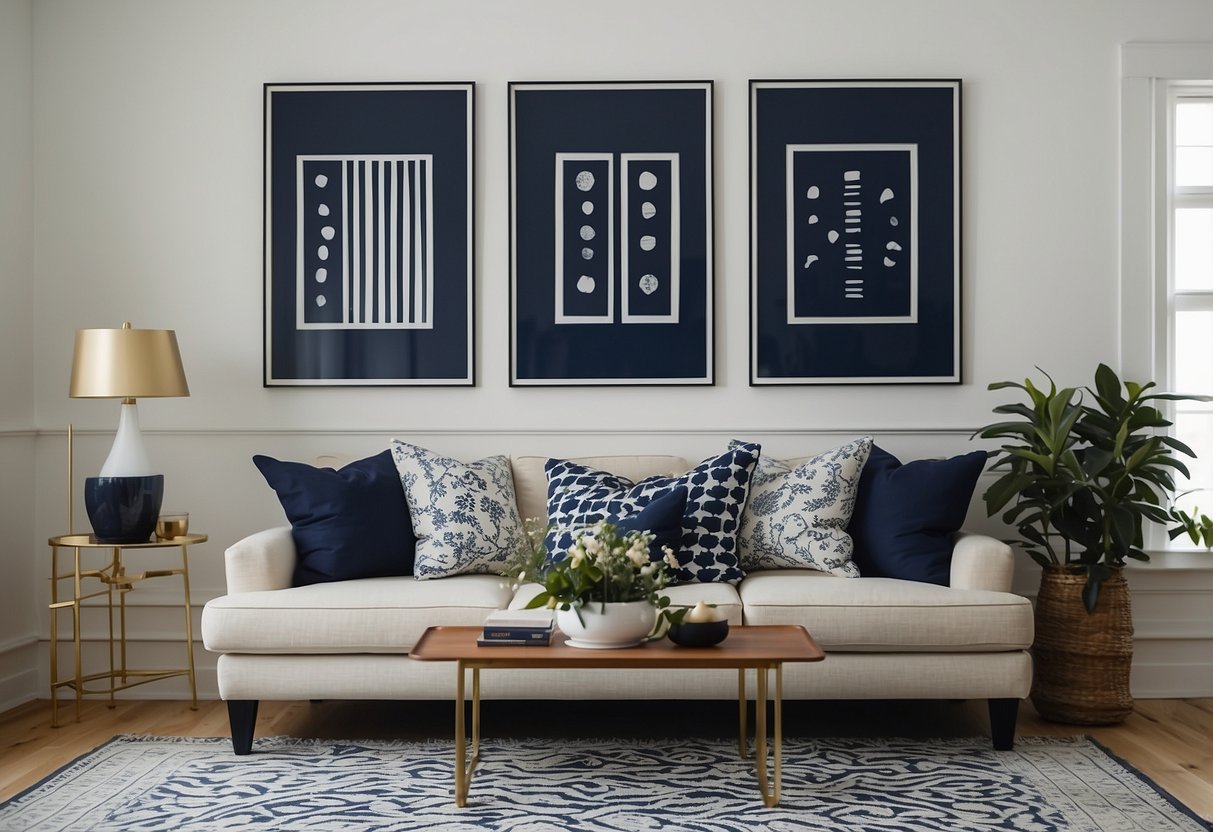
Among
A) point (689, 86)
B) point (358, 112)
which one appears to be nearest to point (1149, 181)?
point (689, 86)

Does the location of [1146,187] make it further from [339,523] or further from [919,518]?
[339,523]

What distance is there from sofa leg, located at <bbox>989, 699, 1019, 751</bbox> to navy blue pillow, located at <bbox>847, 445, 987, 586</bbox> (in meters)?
0.41

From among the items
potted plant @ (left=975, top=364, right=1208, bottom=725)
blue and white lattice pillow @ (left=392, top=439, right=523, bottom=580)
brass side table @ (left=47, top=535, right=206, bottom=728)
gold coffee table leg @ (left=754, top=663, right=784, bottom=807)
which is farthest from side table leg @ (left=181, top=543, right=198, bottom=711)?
potted plant @ (left=975, top=364, right=1208, bottom=725)

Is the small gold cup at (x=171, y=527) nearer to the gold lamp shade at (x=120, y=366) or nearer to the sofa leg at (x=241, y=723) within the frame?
the gold lamp shade at (x=120, y=366)

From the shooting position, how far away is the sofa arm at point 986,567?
128 inches

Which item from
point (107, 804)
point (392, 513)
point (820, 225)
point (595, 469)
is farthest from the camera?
point (820, 225)

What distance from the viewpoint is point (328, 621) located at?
3.14 metres

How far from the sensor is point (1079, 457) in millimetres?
3656

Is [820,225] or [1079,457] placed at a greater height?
[820,225]

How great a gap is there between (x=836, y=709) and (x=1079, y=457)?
1242mm

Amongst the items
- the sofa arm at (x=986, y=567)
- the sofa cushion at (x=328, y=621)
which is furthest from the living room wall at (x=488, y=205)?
the sofa cushion at (x=328, y=621)

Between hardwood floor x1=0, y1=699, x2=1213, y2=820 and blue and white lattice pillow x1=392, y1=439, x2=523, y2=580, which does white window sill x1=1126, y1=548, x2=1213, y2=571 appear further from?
blue and white lattice pillow x1=392, y1=439, x2=523, y2=580

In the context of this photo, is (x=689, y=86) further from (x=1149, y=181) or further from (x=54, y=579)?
(x=54, y=579)

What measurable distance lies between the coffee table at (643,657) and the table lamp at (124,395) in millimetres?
1361
